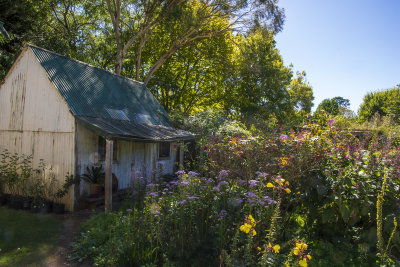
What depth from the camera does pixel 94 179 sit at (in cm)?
832

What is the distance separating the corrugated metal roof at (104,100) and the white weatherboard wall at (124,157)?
0.71 meters

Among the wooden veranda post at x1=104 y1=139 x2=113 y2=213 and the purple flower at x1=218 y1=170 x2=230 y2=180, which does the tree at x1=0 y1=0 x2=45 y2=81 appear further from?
the purple flower at x1=218 y1=170 x2=230 y2=180

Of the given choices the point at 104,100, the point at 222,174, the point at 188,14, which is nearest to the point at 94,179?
the point at 104,100

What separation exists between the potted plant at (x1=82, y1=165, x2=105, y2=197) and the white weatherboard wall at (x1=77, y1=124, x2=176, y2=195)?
6.3 inches

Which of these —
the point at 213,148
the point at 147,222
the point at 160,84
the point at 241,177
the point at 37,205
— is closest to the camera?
the point at 147,222

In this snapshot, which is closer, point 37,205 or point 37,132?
point 37,205

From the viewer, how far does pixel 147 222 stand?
4582mm

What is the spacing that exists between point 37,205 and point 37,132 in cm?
237

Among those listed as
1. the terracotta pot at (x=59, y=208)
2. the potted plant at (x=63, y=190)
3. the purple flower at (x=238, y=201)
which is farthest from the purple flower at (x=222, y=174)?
the terracotta pot at (x=59, y=208)

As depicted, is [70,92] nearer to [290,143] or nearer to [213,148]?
[213,148]

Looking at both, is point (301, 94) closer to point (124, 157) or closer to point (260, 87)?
point (260, 87)

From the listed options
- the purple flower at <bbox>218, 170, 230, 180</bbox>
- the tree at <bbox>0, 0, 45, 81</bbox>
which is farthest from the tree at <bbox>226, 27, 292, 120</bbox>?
the purple flower at <bbox>218, 170, 230, 180</bbox>

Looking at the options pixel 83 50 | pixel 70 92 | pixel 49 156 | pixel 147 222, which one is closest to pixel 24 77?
pixel 70 92

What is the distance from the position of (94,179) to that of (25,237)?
103 inches
